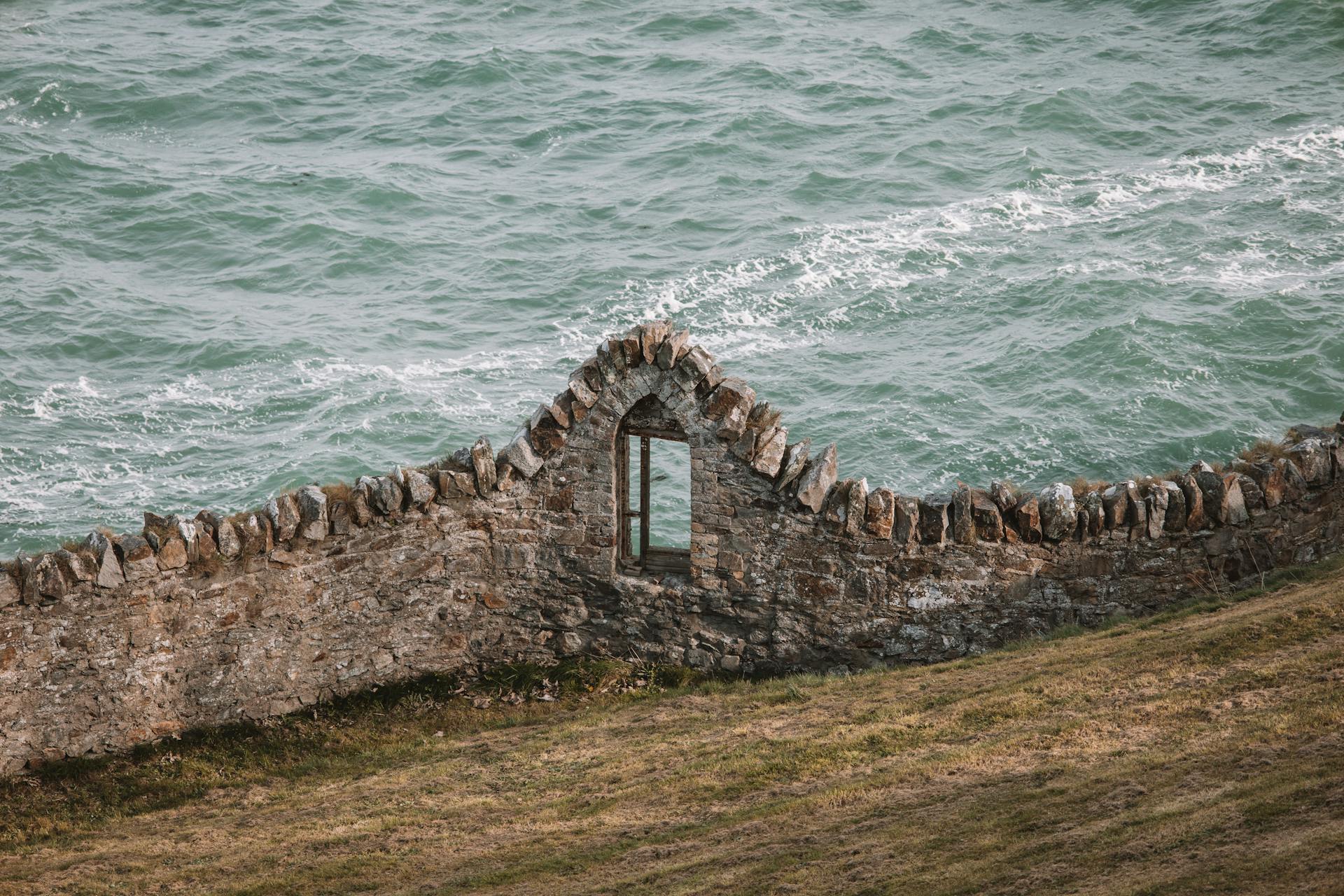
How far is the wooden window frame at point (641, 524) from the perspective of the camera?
15891mm

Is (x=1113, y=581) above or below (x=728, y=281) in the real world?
below

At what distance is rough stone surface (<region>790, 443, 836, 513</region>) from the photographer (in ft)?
49.6

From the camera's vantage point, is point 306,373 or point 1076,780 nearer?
point 1076,780

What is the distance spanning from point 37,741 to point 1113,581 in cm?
1142

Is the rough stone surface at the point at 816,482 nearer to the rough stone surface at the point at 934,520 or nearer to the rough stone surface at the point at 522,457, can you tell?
the rough stone surface at the point at 934,520

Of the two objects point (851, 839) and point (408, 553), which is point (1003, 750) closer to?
point (851, 839)

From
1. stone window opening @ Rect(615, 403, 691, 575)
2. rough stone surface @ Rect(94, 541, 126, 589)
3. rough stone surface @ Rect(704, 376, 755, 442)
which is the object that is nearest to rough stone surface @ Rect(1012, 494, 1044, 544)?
rough stone surface @ Rect(704, 376, 755, 442)

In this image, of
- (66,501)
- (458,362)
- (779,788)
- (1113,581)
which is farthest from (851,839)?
(458,362)

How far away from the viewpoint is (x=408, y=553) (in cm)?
1575

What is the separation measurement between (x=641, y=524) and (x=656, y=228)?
21.0 metres

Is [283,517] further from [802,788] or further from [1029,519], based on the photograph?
[1029,519]

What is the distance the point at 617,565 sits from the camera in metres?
16.2

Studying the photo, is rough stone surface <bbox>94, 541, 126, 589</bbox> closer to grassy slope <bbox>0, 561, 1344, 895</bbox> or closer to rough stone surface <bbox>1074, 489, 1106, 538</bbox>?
grassy slope <bbox>0, 561, 1344, 895</bbox>

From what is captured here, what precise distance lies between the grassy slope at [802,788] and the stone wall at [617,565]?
624 millimetres
